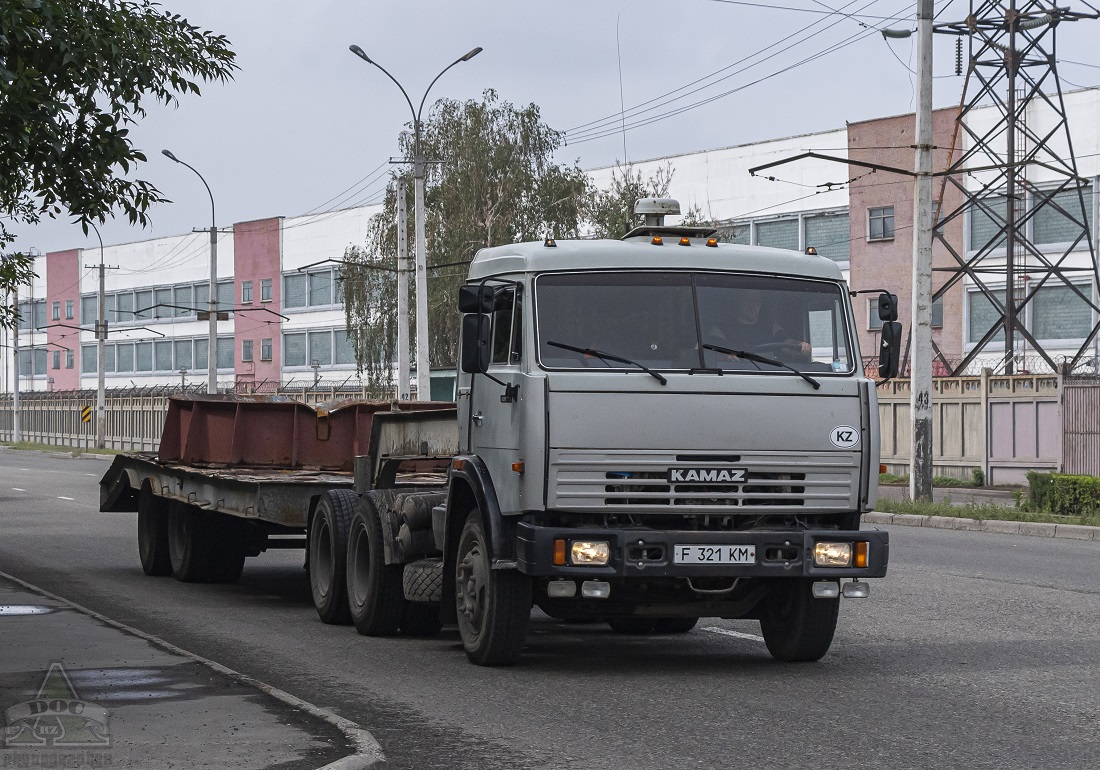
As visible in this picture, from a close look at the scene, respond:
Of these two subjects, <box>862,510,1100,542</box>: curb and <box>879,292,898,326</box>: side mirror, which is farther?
<box>862,510,1100,542</box>: curb

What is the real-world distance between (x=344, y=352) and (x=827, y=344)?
6587cm

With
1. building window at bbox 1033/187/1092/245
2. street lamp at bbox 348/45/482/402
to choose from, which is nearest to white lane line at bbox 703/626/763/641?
street lamp at bbox 348/45/482/402

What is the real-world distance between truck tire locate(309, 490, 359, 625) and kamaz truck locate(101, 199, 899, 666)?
161 centimetres

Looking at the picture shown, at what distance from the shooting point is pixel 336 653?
1110cm

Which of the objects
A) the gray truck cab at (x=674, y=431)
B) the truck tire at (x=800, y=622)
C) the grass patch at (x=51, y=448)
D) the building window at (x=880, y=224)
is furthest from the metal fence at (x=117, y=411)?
the gray truck cab at (x=674, y=431)

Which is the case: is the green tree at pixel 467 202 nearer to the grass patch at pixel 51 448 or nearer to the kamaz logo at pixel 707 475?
the grass patch at pixel 51 448

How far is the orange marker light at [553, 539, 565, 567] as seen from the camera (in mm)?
9312

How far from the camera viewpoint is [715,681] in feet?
31.6

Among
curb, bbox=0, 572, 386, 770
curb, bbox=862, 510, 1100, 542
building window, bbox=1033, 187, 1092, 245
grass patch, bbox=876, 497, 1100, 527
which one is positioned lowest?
curb, bbox=862, 510, 1100, 542

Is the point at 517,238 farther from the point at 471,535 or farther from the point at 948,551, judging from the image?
the point at 471,535

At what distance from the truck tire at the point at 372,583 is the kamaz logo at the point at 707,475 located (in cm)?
307

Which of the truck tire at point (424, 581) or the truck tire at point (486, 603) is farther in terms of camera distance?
the truck tire at point (424, 581)

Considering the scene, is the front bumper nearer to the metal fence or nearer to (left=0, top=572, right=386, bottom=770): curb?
(left=0, top=572, right=386, bottom=770): curb

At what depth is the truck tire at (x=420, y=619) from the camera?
11984 millimetres
